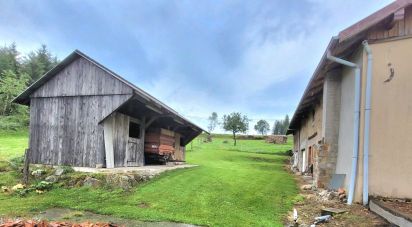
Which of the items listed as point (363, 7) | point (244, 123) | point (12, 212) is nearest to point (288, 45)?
point (363, 7)

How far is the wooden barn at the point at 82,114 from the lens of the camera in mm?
12867

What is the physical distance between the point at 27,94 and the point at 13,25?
5583 millimetres

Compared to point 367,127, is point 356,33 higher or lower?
higher

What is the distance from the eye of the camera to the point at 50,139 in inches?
538

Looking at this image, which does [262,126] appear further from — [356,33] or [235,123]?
[356,33]

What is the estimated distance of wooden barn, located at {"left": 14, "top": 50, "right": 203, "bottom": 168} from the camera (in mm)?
12867

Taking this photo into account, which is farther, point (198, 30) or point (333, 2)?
point (198, 30)

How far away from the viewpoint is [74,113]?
1345cm

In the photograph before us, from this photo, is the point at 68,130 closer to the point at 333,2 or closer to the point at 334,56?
the point at 334,56

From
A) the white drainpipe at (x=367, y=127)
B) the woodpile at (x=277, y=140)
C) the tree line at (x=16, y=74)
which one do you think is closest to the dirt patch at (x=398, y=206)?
the white drainpipe at (x=367, y=127)

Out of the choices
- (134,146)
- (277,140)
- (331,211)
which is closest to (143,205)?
(331,211)

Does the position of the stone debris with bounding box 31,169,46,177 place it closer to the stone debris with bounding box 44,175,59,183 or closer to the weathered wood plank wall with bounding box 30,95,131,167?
the stone debris with bounding box 44,175,59,183

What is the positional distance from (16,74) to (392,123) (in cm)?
4792

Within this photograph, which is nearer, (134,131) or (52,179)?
(52,179)
